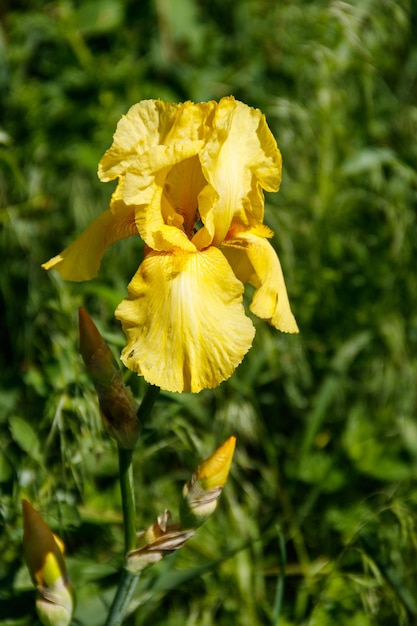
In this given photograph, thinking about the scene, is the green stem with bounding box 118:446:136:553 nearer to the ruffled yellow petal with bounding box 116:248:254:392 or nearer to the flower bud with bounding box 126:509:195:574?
the flower bud with bounding box 126:509:195:574

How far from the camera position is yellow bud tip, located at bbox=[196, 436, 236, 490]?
1.40 m

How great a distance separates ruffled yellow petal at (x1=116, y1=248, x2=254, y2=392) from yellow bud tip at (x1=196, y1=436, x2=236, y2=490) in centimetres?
18

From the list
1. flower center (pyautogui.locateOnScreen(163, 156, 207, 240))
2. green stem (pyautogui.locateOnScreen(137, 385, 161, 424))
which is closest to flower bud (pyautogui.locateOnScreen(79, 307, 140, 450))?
→ green stem (pyautogui.locateOnScreen(137, 385, 161, 424))

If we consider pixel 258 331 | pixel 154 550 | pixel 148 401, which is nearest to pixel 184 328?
pixel 148 401

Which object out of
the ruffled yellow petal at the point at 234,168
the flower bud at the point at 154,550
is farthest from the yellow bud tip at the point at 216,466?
the ruffled yellow petal at the point at 234,168

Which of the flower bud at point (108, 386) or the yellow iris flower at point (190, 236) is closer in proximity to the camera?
the yellow iris flower at point (190, 236)

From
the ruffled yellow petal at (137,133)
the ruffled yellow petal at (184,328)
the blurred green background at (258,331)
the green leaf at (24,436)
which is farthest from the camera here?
the blurred green background at (258,331)

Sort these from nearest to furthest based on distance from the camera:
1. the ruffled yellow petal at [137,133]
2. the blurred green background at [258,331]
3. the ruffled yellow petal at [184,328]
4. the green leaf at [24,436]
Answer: the ruffled yellow petal at [184,328] < the ruffled yellow petal at [137,133] < the green leaf at [24,436] < the blurred green background at [258,331]

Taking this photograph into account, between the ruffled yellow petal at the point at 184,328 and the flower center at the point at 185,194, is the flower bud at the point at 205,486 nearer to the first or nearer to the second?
the ruffled yellow petal at the point at 184,328

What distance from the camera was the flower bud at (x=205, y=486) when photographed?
1.40 meters

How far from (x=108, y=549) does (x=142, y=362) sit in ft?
3.36

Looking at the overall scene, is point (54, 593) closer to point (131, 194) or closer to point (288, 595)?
point (131, 194)

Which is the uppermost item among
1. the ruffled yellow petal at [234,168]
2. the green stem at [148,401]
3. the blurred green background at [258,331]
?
the ruffled yellow petal at [234,168]

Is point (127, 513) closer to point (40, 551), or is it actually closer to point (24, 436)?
point (40, 551)
